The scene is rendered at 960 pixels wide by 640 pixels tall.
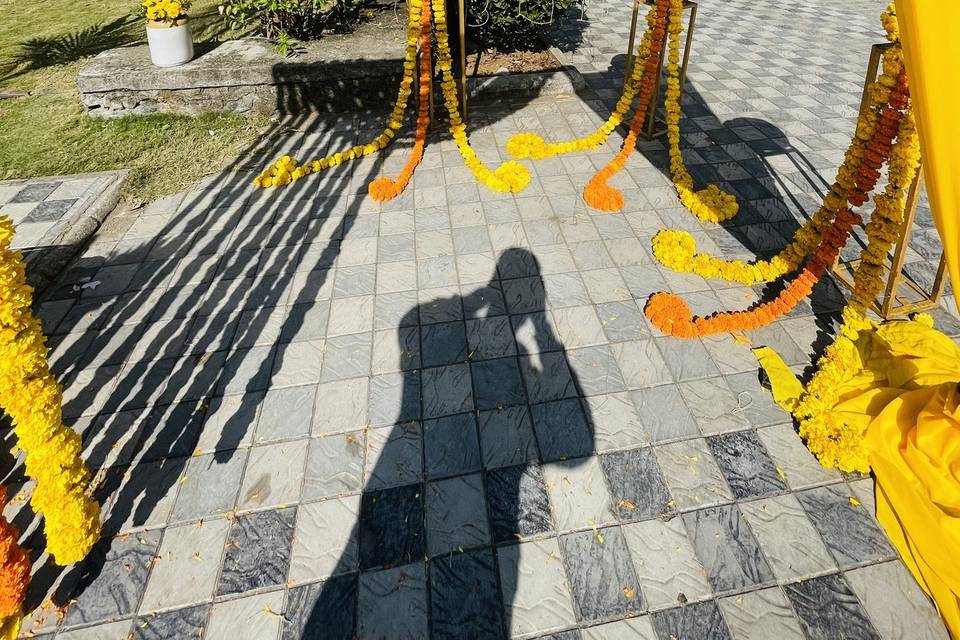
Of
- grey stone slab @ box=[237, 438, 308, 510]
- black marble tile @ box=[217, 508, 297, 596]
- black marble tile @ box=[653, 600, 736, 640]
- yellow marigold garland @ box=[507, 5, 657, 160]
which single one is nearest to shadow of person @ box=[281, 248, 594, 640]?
black marble tile @ box=[217, 508, 297, 596]

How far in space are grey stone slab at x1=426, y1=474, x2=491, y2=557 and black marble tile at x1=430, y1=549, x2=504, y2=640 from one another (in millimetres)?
76

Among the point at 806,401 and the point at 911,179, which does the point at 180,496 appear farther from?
the point at 911,179

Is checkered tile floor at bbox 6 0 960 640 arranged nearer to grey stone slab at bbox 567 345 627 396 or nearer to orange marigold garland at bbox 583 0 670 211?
grey stone slab at bbox 567 345 627 396

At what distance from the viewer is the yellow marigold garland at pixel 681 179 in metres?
6.01

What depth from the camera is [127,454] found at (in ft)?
12.4

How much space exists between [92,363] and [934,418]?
6.22 meters

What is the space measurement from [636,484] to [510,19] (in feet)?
28.2

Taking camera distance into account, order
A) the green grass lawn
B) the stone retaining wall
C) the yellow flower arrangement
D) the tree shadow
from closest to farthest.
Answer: the green grass lawn → the yellow flower arrangement → the stone retaining wall → the tree shadow

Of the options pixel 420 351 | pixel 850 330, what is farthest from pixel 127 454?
pixel 850 330

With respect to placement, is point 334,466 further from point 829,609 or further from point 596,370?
point 829,609

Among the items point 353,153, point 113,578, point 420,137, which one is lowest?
point 113,578

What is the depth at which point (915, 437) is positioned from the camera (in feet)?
10.6

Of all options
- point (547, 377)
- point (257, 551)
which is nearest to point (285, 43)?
point (547, 377)

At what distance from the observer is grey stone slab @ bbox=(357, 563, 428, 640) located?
288 cm
